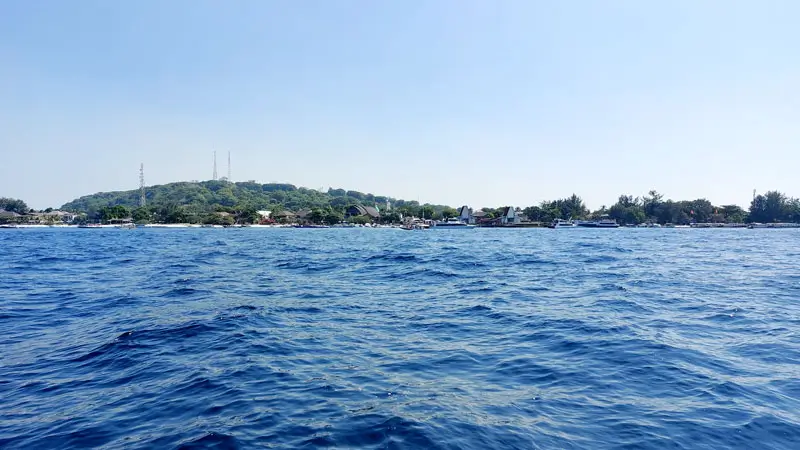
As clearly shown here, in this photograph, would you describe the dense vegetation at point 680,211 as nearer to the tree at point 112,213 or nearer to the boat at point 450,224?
the boat at point 450,224

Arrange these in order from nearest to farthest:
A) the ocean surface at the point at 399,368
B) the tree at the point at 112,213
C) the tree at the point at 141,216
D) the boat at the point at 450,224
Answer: the ocean surface at the point at 399,368 < the tree at the point at 141,216 < the tree at the point at 112,213 < the boat at the point at 450,224

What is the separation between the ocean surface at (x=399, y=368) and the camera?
5898 millimetres

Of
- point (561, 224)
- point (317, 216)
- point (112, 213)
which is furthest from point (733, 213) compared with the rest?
point (112, 213)

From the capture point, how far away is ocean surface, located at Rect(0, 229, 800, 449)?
590cm

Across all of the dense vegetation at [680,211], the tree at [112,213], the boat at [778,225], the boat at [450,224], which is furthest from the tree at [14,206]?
the boat at [778,225]

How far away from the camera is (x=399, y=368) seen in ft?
27.6

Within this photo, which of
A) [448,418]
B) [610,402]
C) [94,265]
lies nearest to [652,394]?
[610,402]

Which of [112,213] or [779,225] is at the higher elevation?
[112,213]

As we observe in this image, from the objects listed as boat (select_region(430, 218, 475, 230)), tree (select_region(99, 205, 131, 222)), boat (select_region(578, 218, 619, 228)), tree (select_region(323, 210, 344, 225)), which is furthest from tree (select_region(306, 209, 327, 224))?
boat (select_region(578, 218, 619, 228))

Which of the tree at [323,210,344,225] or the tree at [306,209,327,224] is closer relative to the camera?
the tree at [306,209,327,224]

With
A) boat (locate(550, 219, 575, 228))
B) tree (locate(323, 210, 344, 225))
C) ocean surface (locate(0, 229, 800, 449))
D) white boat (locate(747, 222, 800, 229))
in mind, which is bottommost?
ocean surface (locate(0, 229, 800, 449))

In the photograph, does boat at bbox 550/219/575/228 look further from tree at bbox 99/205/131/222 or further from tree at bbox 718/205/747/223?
tree at bbox 99/205/131/222

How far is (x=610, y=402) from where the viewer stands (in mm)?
6988

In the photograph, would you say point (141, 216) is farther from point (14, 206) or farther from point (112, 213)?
point (14, 206)
